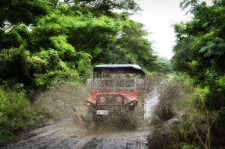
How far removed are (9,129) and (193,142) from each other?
597 cm

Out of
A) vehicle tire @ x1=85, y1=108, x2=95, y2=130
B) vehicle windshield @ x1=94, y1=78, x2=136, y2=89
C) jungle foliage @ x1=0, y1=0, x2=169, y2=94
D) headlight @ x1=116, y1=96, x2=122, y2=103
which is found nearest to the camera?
jungle foliage @ x1=0, y1=0, x2=169, y2=94

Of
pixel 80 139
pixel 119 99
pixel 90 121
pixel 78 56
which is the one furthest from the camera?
pixel 78 56

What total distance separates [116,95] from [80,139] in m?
2.20

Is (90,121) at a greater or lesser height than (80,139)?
greater

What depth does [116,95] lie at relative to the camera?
8375 mm

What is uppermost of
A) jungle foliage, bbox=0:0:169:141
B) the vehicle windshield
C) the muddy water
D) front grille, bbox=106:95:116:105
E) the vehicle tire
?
jungle foliage, bbox=0:0:169:141

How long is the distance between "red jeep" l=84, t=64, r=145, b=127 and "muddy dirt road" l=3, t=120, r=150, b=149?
0.56m

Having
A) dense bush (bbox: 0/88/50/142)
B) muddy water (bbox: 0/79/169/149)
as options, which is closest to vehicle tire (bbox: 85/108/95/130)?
muddy water (bbox: 0/79/169/149)

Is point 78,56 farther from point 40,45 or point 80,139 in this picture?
point 80,139

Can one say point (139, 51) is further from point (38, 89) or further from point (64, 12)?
point (38, 89)

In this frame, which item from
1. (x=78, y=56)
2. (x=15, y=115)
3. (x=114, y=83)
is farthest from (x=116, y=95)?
(x=78, y=56)

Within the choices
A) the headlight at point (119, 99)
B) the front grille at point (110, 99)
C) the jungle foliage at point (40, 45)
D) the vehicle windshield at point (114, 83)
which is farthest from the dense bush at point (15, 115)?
the headlight at point (119, 99)

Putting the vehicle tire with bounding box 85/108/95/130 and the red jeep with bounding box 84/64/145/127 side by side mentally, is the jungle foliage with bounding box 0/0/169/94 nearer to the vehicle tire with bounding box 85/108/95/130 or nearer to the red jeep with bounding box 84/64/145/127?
the red jeep with bounding box 84/64/145/127

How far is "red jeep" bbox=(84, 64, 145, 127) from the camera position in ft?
26.8
